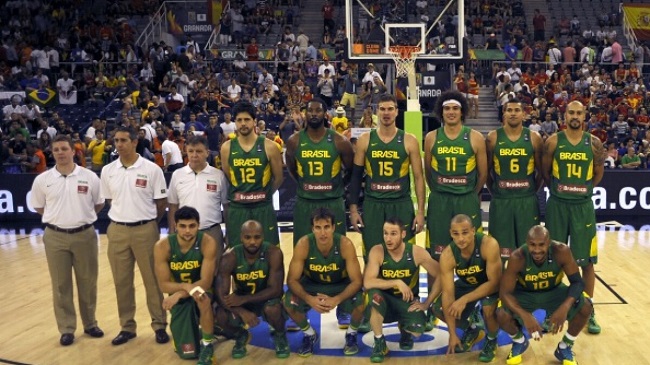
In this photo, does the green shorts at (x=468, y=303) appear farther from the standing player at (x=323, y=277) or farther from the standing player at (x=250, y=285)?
the standing player at (x=250, y=285)

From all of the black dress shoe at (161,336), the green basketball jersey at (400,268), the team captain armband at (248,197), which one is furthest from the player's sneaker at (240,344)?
the green basketball jersey at (400,268)

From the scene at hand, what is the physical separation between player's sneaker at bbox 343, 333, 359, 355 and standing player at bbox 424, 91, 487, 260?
1.01 metres

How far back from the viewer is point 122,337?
6.67 m

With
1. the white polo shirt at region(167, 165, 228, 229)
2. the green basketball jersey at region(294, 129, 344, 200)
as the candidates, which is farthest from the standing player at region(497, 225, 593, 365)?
the white polo shirt at region(167, 165, 228, 229)

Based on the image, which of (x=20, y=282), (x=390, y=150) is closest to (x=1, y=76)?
(x=20, y=282)

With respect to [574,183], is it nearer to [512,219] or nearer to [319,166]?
[512,219]

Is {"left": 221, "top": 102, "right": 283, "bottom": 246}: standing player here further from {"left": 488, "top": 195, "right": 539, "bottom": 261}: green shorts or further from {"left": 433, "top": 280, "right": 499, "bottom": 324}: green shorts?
{"left": 488, "top": 195, "right": 539, "bottom": 261}: green shorts

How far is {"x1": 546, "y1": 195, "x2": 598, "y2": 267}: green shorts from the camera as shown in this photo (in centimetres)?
654

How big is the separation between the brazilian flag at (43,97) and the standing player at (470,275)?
1508 cm

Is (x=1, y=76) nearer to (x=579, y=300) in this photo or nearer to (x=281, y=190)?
(x=281, y=190)

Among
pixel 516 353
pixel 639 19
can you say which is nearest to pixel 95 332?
pixel 516 353

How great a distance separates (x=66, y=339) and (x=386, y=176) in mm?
3110

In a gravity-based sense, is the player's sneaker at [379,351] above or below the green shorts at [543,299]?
below

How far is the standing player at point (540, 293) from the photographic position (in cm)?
568
